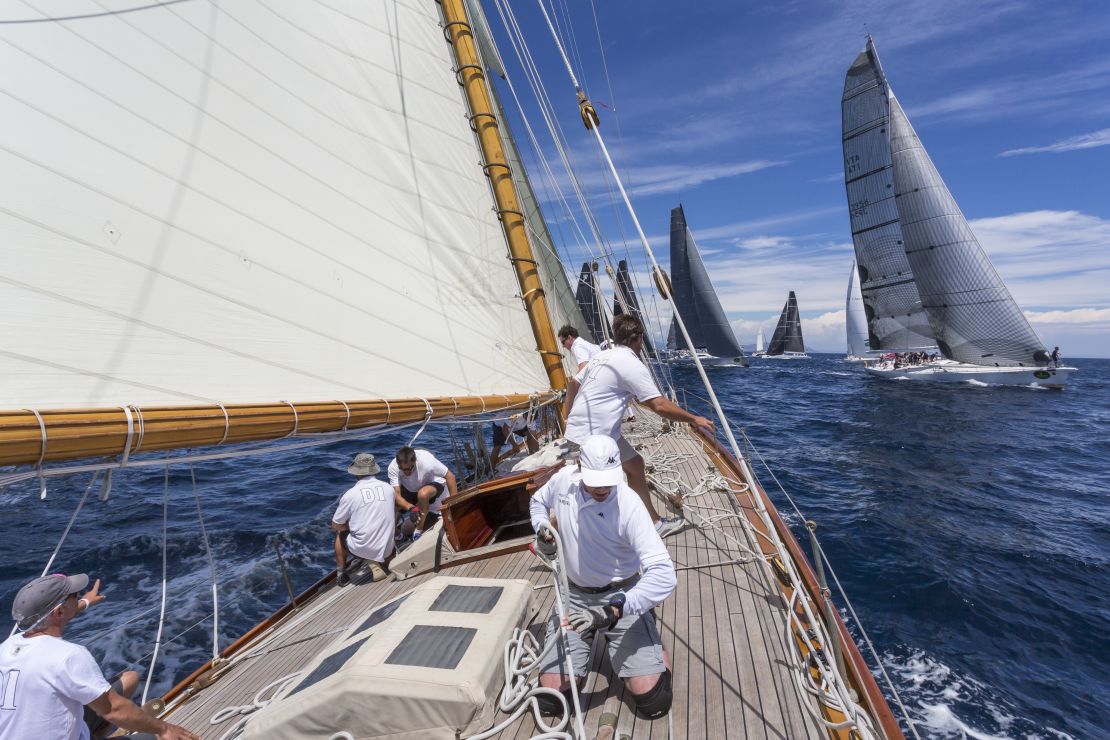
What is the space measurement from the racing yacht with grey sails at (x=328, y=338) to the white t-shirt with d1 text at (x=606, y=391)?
1.92 ft

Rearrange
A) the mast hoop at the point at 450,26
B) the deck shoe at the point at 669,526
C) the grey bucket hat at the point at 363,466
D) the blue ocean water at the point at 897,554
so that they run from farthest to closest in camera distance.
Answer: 1. the mast hoop at the point at 450,26
2. the blue ocean water at the point at 897,554
3. the grey bucket hat at the point at 363,466
4. the deck shoe at the point at 669,526

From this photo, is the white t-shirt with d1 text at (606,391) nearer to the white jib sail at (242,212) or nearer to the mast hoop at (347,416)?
the white jib sail at (242,212)

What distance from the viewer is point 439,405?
4.20 m

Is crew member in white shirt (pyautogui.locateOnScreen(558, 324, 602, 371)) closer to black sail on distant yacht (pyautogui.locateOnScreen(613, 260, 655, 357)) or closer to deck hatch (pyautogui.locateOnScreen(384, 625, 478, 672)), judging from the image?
black sail on distant yacht (pyautogui.locateOnScreen(613, 260, 655, 357))

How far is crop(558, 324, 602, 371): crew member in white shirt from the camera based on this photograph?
5.95 m

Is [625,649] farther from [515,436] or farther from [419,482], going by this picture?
[515,436]

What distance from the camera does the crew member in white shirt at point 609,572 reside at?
2.43m

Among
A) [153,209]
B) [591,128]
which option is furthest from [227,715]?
[591,128]

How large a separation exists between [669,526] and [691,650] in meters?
1.64

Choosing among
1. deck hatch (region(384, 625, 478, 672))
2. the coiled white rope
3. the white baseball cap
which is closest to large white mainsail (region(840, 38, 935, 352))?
the white baseball cap

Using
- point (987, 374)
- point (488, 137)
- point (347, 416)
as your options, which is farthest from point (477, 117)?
point (987, 374)

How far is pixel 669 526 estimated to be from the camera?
15.6 feet

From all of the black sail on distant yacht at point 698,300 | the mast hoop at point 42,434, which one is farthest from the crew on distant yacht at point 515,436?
the black sail on distant yacht at point 698,300

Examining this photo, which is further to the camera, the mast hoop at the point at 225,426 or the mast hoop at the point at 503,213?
the mast hoop at the point at 503,213
